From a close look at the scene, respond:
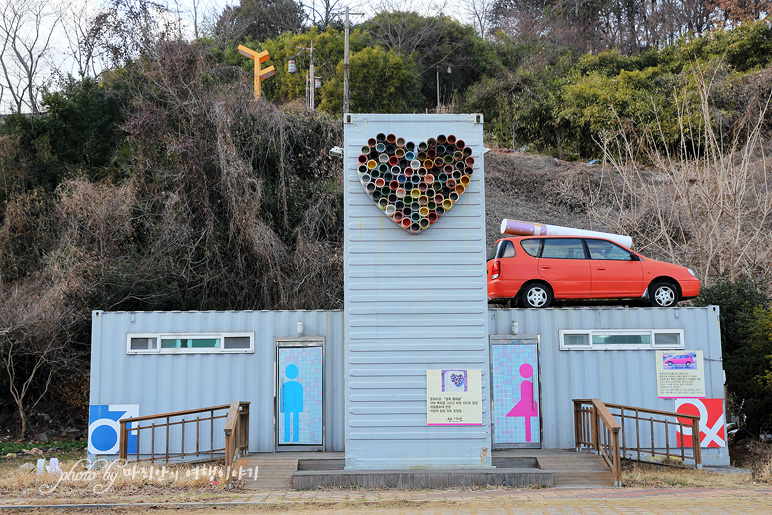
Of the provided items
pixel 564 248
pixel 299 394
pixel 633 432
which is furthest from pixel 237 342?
pixel 633 432

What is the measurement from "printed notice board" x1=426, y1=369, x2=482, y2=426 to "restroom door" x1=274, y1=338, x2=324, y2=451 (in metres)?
2.35

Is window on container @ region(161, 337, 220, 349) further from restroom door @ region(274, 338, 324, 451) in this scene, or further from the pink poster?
the pink poster

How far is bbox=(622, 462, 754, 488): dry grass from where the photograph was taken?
9.94 m

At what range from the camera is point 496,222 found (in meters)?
26.6

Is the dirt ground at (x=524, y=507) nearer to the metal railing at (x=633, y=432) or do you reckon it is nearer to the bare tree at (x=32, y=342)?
the metal railing at (x=633, y=432)

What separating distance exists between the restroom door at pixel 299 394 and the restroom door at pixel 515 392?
2924 mm

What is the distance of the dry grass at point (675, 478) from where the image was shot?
9.94 meters

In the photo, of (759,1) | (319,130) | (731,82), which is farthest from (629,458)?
(759,1)

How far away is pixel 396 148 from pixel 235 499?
5383 mm

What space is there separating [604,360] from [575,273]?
6.25 ft

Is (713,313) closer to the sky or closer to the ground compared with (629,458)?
closer to the sky

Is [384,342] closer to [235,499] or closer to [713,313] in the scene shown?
[235,499]

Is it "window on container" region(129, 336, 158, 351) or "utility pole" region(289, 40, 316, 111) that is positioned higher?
"utility pole" region(289, 40, 316, 111)

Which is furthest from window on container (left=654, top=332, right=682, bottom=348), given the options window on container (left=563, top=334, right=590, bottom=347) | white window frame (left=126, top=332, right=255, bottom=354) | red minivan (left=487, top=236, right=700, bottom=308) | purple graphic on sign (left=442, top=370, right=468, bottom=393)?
white window frame (left=126, top=332, right=255, bottom=354)
